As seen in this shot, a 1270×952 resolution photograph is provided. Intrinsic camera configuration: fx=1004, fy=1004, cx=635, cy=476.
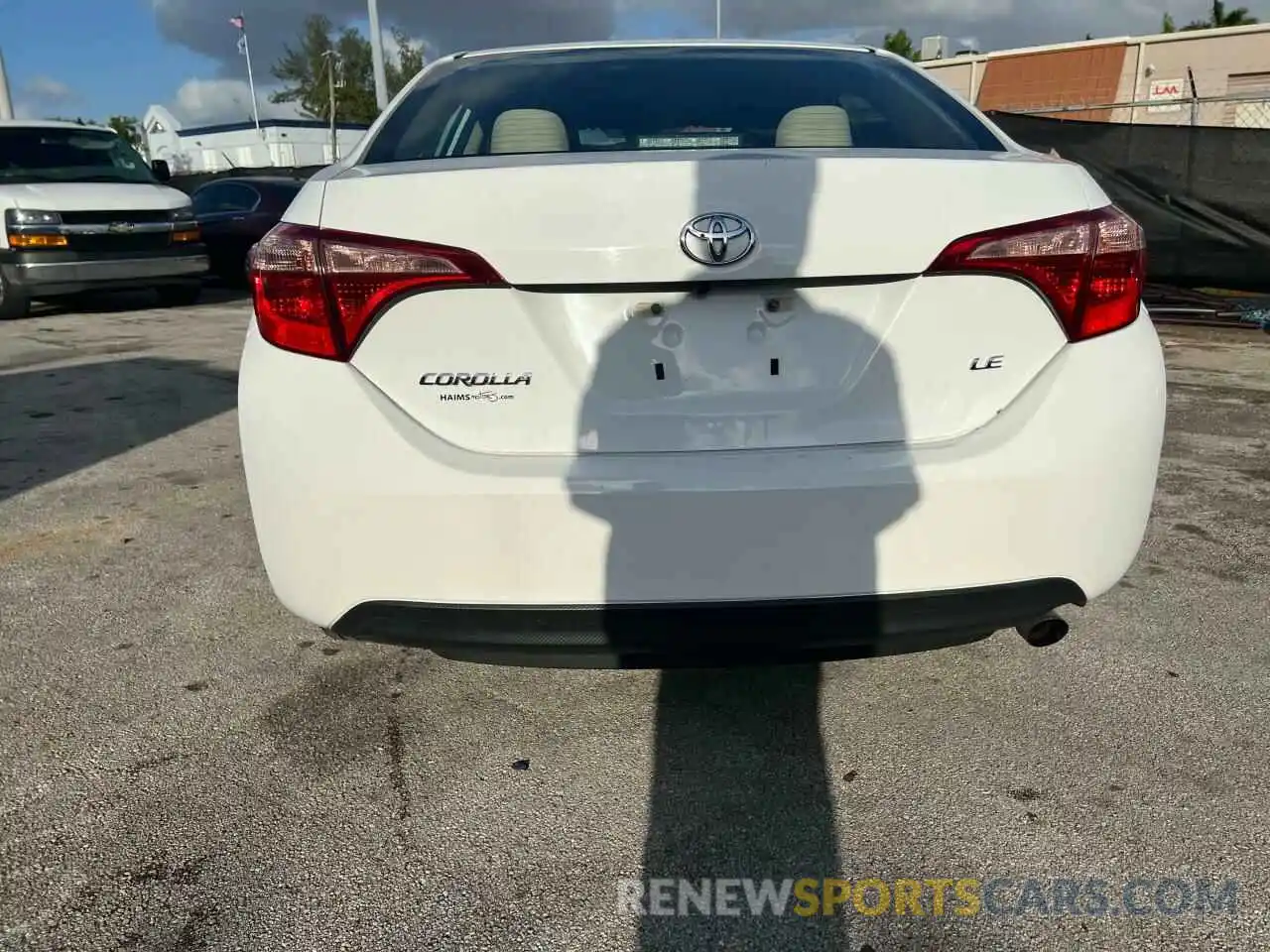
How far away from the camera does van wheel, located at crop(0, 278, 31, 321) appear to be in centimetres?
1000

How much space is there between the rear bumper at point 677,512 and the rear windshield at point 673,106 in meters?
0.74

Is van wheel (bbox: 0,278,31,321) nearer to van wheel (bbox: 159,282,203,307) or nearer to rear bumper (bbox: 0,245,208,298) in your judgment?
rear bumper (bbox: 0,245,208,298)

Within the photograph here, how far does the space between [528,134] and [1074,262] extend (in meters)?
→ 1.25

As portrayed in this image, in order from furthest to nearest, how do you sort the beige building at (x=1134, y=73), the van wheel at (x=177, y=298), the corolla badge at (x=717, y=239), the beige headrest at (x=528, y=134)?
1. the beige building at (x=1134, y=73)
2. the van wheel at (x=177, y=298)
3. the beige headrest at (x=528, y=134)
4. the corolla badge at (x=717, y=239)

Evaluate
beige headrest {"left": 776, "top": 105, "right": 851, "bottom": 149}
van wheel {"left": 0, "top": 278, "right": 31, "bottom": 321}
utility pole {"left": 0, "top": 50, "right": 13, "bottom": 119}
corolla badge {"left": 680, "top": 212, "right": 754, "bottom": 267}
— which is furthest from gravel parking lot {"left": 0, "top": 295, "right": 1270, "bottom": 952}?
utility pole {"left": 0, "top": 50, "right": 13, "bottom": 119}

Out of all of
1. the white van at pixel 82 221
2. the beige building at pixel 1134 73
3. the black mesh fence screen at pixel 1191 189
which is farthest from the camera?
the beige building at pixel 1134 73

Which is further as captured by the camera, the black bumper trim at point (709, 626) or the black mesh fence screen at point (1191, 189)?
the black mesh fence screen at point (1191, 189)

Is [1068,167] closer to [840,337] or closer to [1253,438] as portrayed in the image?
[840,337]

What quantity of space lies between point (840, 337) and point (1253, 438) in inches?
165

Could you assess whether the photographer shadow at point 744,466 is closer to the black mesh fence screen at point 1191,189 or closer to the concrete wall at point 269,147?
the black mesh fence screen at point 1191,189

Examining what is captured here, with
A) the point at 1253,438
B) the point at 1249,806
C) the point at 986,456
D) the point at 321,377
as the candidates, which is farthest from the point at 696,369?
the point at 1253,438

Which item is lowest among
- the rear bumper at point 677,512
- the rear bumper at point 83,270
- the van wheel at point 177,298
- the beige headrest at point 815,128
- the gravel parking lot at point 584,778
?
the van wheel at point 177,298

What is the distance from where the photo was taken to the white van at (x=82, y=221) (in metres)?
9.66

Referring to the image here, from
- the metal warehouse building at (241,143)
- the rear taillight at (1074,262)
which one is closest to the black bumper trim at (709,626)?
the rear taillight at (1074,262)
